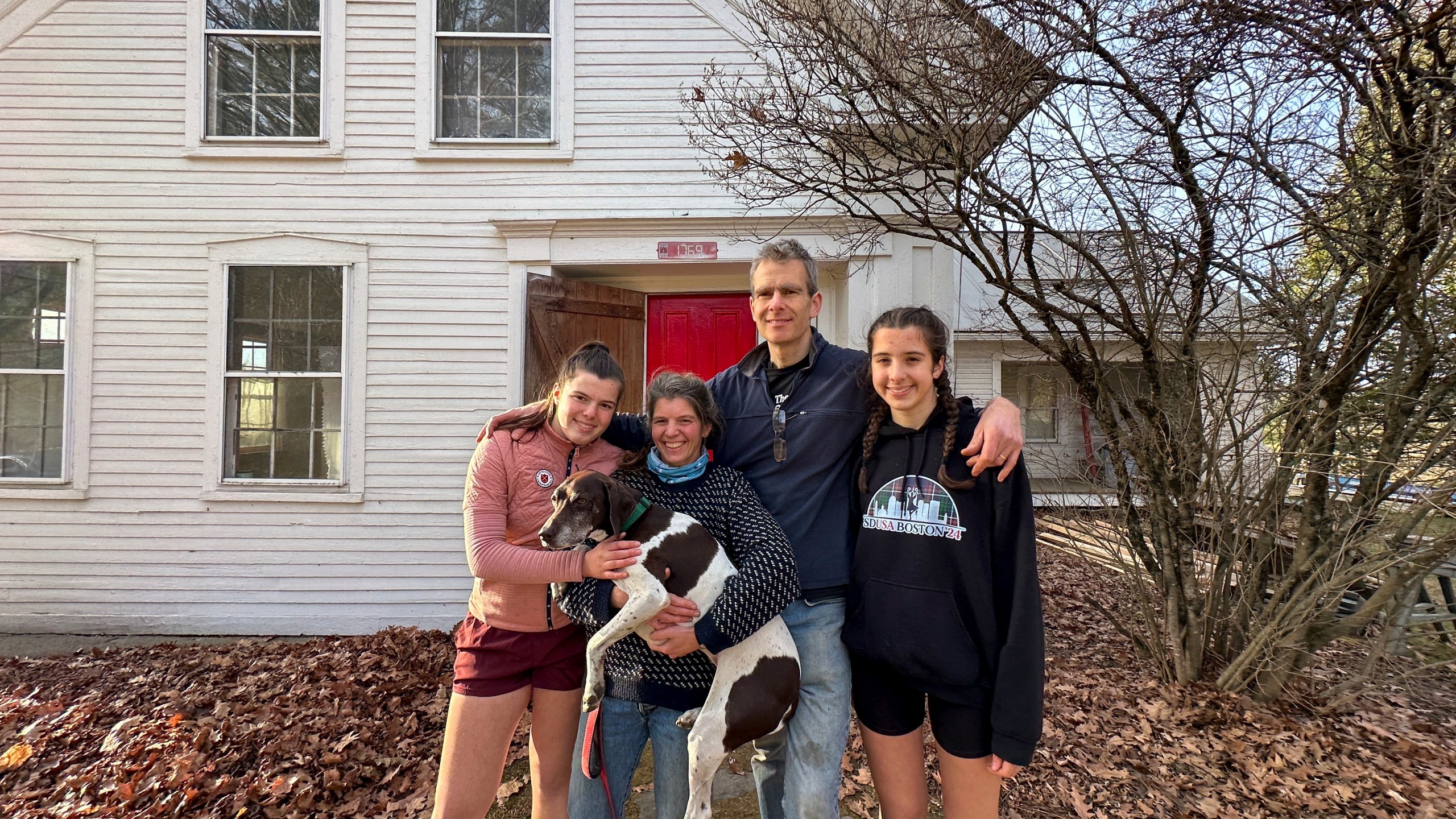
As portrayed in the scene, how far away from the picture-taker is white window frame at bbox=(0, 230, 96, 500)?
18.8ft

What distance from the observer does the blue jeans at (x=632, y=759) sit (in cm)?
211

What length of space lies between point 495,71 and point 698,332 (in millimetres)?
3050

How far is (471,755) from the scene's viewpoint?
216cm

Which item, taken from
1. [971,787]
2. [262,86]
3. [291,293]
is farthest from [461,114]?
[971,787]

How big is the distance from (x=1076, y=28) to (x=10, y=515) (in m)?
9.36

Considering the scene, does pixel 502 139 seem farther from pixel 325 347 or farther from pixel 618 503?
pixel 618 503

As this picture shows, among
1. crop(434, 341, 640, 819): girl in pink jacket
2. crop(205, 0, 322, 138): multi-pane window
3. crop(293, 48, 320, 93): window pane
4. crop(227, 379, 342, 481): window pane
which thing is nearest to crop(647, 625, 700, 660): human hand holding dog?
crop(434, 341, 640, 819): girl in pink jacket

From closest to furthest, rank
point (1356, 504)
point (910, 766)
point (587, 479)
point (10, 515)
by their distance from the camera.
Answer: point (587, 479) → point (910, 766) → point (1356, 504) → point (10, 515)

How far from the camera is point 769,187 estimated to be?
16.7 feet

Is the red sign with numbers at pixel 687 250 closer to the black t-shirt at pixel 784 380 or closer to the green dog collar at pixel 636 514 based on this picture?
the black t-shirt at pixel 784 380

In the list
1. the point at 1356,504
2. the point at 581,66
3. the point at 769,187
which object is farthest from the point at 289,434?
the point at 1356,504

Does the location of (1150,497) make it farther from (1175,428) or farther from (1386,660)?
(1386,660)

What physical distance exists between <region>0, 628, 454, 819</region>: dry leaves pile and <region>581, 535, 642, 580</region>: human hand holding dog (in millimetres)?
2347

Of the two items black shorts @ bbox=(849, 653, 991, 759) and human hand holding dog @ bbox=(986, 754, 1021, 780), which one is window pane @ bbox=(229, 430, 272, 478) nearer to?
black shorts @ bbox=(849, 653, 991, 759)
